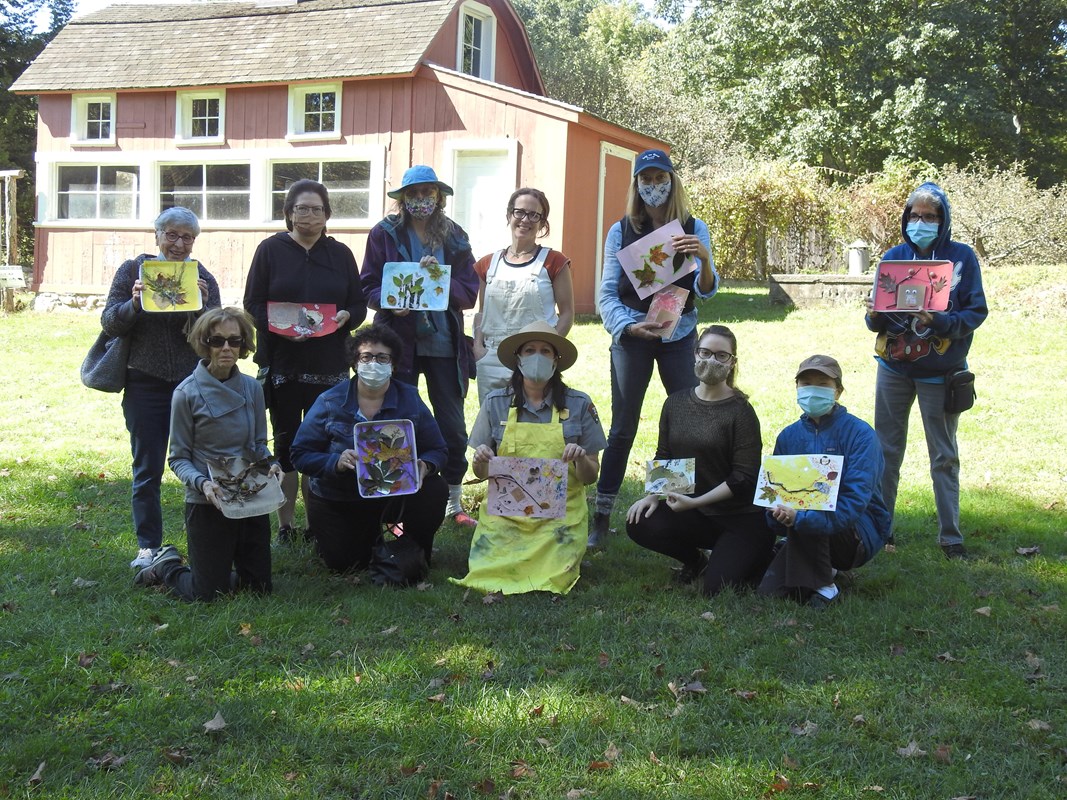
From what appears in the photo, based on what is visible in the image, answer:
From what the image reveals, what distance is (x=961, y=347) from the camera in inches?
240

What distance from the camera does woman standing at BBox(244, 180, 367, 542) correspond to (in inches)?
241

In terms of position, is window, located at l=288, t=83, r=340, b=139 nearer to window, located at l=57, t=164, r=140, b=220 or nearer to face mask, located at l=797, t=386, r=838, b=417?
window, located at l=57, t=164, r=140, b=220

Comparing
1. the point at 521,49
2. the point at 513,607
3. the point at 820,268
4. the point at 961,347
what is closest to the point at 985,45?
the point at 820,268

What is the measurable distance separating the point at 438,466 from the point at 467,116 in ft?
44.1

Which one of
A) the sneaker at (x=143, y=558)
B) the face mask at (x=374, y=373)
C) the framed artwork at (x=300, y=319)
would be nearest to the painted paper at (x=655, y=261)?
the face mask at (x=374, y=373)

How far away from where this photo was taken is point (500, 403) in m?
5.95

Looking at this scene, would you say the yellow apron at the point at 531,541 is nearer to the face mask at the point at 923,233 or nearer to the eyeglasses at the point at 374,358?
the eyeglasses at the point at 374,358

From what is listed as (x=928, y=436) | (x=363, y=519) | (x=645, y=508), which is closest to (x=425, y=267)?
(x=363, y=519)

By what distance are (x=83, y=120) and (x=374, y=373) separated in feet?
61.7

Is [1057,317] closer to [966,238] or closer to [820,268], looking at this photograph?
[966,238]

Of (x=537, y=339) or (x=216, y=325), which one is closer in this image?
(x=216, y=325)

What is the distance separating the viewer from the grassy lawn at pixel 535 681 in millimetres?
3613

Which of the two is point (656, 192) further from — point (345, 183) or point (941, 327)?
point (345, 183)

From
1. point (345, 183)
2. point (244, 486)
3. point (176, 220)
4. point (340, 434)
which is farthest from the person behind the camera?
point (345, 183)
